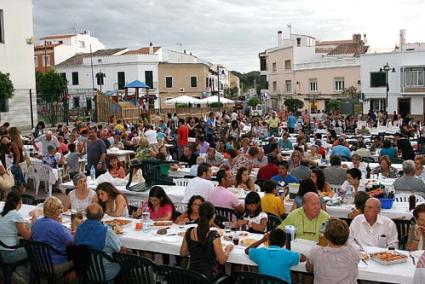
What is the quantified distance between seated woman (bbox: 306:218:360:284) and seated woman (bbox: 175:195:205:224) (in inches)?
82.6

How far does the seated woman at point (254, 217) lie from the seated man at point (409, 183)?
2.72m

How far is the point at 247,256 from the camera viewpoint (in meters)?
5.45

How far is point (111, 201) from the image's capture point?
7340 mm

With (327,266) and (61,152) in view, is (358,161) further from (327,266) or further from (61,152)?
(61,152)

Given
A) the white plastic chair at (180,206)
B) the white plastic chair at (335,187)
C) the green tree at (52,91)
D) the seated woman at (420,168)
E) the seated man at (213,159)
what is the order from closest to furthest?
the white plastic chair at (180,206) < the white plastic chair at (335,187) < the seated woman at (420,168) < the seated man at (213,159) < the green tree at (52,91)

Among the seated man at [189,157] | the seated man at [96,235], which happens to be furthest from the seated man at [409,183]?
the seated man at [189,157]

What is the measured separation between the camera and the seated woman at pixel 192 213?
22.1 feet

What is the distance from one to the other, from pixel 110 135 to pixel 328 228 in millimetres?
12961

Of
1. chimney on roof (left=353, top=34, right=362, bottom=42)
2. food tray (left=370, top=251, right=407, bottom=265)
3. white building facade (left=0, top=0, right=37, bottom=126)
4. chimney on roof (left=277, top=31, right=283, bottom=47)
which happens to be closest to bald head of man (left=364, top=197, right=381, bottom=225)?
food tray (left=370, top=251, right=407, bottom=265)

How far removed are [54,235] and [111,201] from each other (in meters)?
1.57

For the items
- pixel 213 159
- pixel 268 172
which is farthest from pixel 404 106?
pixel 268 172

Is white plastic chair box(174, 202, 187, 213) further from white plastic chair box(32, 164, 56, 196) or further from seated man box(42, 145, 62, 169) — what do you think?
seated man box(42, 145, 62, 169)

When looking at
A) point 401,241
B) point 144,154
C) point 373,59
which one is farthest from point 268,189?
point 373,59

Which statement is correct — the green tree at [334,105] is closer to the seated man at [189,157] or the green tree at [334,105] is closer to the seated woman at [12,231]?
the seated man at [189,157]
